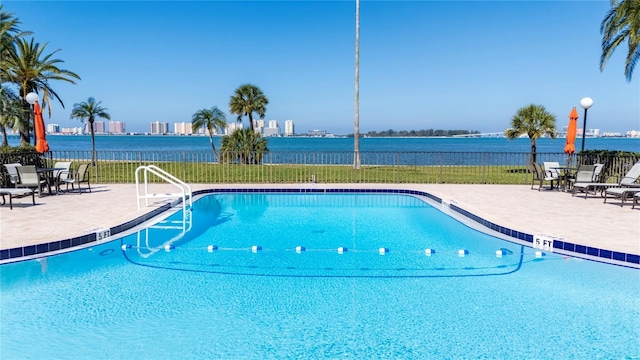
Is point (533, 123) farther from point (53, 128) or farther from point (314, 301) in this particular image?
point (53, 128)

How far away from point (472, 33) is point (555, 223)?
1971cm

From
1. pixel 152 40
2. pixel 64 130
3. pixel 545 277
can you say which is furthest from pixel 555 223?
pixel 64 130

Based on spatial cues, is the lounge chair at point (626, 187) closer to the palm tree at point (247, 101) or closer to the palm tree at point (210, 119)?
the palm tree at point (247, 101)

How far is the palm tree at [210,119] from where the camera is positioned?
39.6m

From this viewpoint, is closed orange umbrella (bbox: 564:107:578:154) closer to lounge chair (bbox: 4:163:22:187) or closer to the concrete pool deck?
the concrete pool deck

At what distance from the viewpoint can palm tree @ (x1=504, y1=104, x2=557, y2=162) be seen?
20.9 meters

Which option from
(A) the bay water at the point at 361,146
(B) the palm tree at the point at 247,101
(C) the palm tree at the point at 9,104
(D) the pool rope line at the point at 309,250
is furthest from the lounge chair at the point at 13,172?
(A) the bay water at the point at 361,146

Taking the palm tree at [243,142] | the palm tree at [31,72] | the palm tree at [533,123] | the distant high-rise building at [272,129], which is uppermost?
the distant high-rise building at [272,129]

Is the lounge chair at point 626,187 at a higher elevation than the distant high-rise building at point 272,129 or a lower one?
lower

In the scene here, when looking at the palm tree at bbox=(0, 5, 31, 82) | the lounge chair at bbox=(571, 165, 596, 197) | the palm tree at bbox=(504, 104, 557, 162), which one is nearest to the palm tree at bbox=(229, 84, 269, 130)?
the palm tree at bbox=(0, 5, 31, 82)

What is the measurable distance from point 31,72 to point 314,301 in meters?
19.0

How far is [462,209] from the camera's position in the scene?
8594 millimetres

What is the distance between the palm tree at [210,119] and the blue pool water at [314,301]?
34.2 metres

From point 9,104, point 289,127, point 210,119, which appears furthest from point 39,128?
point 289,127
